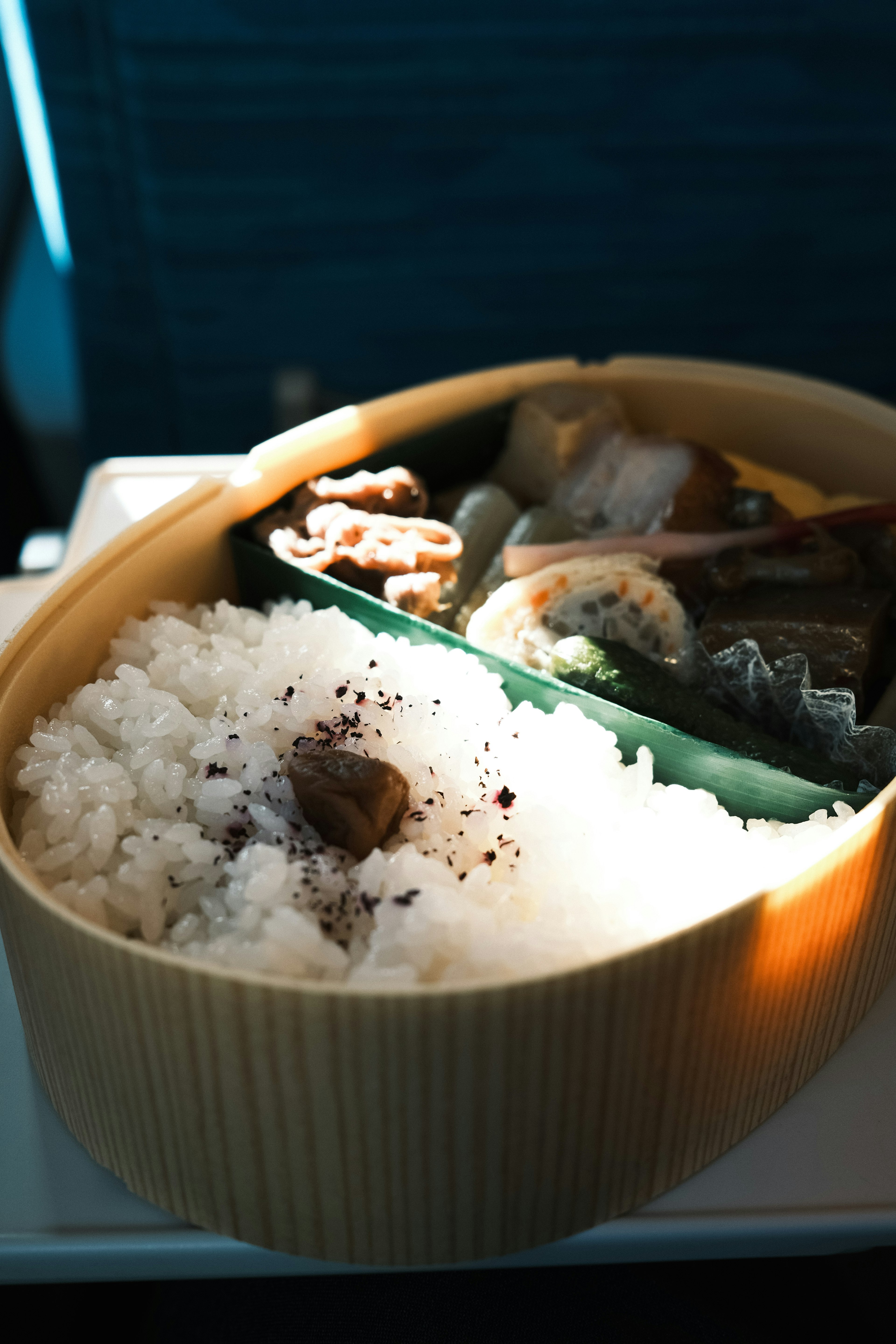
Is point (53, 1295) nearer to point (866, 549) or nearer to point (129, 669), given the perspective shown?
point (129, 669)

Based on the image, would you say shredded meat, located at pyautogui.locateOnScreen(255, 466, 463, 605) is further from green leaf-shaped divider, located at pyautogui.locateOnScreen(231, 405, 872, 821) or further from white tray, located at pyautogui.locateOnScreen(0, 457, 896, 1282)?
white tray, located at pyautogui.locateOnScreen(0, 457, 896, 1282)

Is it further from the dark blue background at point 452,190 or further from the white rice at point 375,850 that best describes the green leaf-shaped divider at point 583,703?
the dark blue background at point 452,190

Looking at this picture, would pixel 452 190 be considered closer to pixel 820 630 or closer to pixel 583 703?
pixel 820 630

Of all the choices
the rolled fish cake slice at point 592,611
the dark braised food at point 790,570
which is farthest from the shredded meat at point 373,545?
the dark braised food at point 790,570

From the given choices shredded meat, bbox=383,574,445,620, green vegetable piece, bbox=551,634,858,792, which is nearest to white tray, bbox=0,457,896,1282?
green vegetable piece, bbox=551,634,858,792

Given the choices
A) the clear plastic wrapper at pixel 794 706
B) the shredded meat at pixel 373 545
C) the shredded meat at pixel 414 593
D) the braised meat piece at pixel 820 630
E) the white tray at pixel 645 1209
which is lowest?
the white tray at pixel 645 1209

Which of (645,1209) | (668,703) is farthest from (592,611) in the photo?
(645,1209)

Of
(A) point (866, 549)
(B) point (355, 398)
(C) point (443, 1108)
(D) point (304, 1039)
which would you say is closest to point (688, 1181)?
(C) point (443, 1108)
